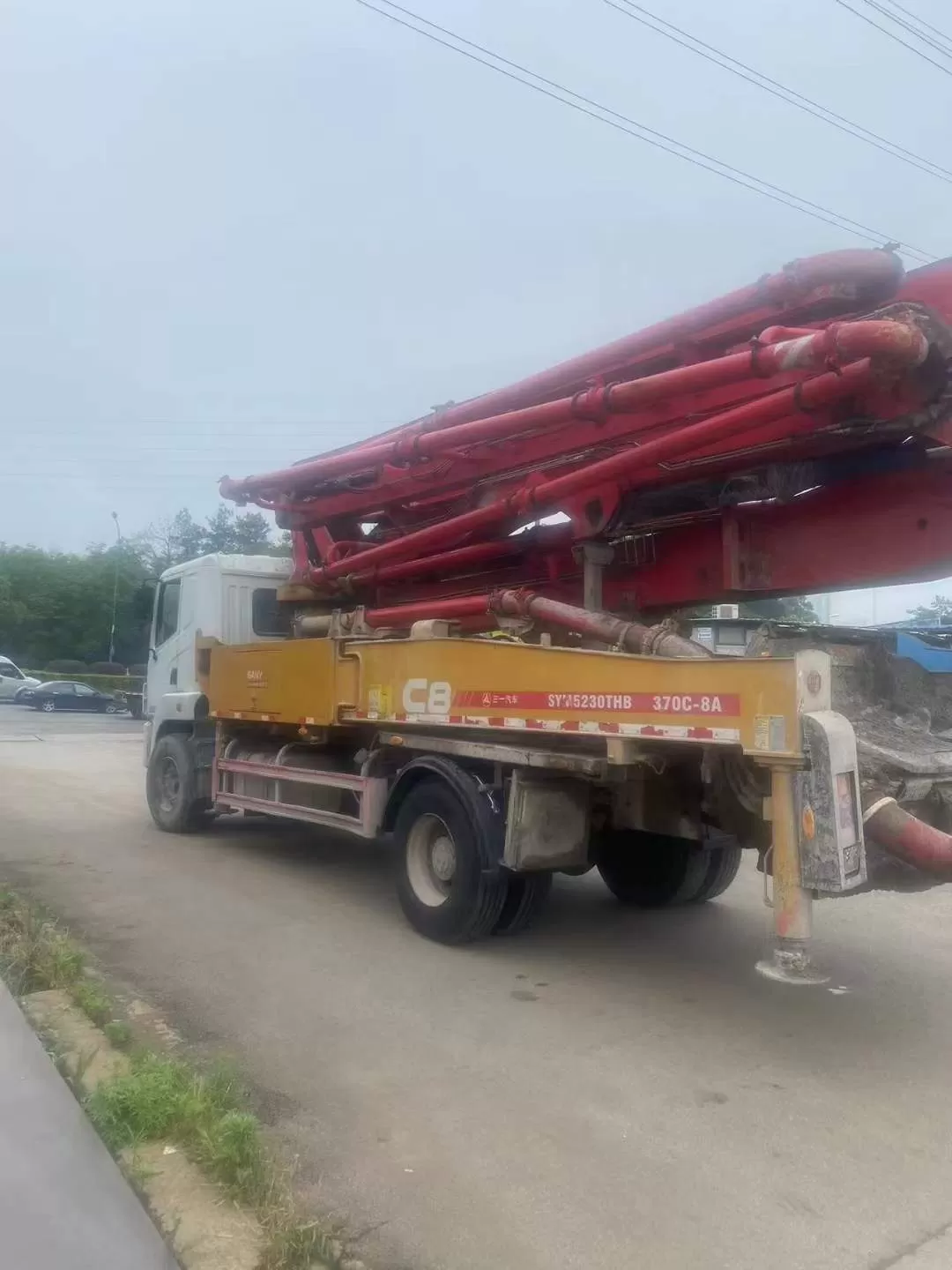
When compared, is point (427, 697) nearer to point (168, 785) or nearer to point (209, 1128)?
point (209, 1128)

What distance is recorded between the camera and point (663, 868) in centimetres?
752

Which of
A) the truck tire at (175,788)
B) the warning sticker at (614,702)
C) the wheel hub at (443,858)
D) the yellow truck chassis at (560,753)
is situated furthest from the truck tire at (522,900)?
the truck tire at (175,788)

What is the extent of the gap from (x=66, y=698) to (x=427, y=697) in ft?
114

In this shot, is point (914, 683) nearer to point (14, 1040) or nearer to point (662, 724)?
point (662, 724)

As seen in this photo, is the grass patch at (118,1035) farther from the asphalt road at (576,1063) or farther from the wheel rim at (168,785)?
the wheel rim at (168,785)

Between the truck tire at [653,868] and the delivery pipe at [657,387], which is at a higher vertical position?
the delivery pipe at [657,387]

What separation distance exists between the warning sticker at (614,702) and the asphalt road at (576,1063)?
5.09ft

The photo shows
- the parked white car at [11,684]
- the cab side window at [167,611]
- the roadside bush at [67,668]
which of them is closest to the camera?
the cab side window at [167,611]

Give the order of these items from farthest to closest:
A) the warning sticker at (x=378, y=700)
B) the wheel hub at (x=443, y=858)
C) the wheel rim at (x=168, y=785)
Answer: the wheel rim at (x=168, y=785)
the warning sticker at (x=378, y=700)
the wheel hub at (x=443, y=858)

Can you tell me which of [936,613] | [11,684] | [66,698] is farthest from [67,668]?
[936,613]

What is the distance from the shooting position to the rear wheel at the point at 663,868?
7414mm

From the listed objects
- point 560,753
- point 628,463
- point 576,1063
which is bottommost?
point 576,1063

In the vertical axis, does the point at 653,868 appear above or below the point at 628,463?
below

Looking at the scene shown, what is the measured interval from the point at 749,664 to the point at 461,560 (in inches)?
137
